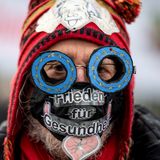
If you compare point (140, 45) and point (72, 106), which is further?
point (140, 45)

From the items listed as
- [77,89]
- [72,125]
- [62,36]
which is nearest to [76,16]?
[62,36]

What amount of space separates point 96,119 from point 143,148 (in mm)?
402

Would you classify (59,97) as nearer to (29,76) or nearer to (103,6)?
(29,76)

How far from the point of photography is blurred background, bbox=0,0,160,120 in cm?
692

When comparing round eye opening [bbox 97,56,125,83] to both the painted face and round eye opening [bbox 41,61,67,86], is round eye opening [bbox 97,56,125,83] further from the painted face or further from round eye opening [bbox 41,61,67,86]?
round eye opening [bbox 41,61,67,86]

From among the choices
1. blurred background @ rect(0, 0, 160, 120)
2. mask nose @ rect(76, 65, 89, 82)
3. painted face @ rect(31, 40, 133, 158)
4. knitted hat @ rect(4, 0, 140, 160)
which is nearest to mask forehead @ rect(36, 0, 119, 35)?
knitted hat @ rect(4, 0, 140, 160)

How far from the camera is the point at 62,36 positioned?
3.04 meters

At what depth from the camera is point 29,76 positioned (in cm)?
312

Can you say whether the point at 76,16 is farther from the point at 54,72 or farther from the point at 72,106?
the point at 72,106

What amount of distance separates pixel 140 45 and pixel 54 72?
14.7 feet

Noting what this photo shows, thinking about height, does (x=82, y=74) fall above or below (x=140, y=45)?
above

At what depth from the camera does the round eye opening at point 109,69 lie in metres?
3.06

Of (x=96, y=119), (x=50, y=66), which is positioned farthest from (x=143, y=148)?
(x=50, y=66)

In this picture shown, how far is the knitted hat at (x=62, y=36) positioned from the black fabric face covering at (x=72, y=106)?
73 mm
